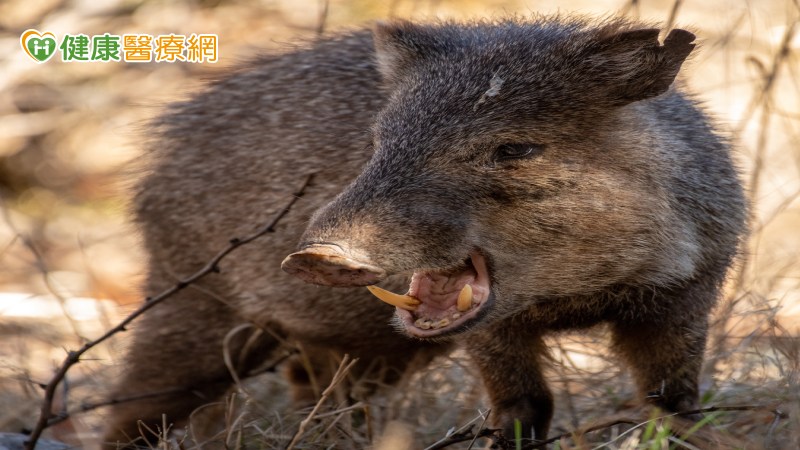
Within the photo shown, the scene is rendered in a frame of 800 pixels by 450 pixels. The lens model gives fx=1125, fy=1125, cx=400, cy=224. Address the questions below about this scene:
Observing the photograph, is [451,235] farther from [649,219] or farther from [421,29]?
[421,29]

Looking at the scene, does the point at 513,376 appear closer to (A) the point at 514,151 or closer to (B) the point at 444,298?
(B) the point at 444,298

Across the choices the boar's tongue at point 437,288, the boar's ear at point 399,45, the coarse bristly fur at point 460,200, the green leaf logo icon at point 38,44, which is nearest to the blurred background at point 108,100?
the green leaf logo icon at point 38,44

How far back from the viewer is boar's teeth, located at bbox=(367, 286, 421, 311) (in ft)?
9.82

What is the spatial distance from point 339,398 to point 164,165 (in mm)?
1182

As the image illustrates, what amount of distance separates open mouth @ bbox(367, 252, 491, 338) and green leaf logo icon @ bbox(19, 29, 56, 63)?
6461mm

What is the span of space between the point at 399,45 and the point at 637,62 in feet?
2.58

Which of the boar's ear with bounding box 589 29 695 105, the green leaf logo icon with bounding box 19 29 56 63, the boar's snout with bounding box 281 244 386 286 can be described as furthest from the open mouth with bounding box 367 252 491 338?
the green leaf logo icon with bounding box 19 29 56 63

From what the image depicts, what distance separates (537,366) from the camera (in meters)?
3.63

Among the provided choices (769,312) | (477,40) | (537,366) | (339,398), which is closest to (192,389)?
(339,398)

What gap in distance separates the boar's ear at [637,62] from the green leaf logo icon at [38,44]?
6502 mm

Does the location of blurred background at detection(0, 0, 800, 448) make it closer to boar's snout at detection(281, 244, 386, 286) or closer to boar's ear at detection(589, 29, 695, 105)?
boar's ear at detection(589, 29, 695, 105)

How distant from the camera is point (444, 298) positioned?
3.09 metres

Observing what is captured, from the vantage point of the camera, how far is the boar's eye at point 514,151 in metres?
3.08

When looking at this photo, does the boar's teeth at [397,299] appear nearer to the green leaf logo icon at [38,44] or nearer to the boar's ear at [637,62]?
the boar's ear at [637,62]
